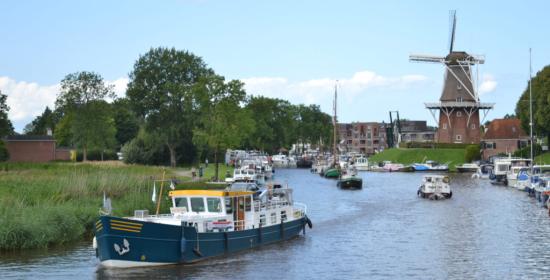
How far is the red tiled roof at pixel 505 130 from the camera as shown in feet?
465

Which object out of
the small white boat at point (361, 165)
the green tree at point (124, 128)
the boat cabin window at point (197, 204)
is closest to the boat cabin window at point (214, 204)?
the boat cabin window at point (197, 204)

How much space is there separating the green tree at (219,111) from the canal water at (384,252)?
1260 inches

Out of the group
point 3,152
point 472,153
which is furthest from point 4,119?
point 472,153

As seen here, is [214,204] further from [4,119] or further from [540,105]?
[540,105]

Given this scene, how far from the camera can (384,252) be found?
4028cm

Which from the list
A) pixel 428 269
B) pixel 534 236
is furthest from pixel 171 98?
pixel 428 269

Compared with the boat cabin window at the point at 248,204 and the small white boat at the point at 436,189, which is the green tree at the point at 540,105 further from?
the boat cabin window at the point at 248,204

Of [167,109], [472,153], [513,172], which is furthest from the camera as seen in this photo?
[472,153]

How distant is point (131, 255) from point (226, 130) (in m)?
63.9

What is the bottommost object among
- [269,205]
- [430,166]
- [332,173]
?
[269,205]

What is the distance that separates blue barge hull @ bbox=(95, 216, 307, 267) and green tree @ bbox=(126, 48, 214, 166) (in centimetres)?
7144

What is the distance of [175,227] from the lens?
33094mm

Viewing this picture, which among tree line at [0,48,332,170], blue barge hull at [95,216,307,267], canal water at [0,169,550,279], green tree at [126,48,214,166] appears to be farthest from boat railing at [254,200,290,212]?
green tree at [126,48,214,166]

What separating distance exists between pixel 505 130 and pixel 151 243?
12061 cm
